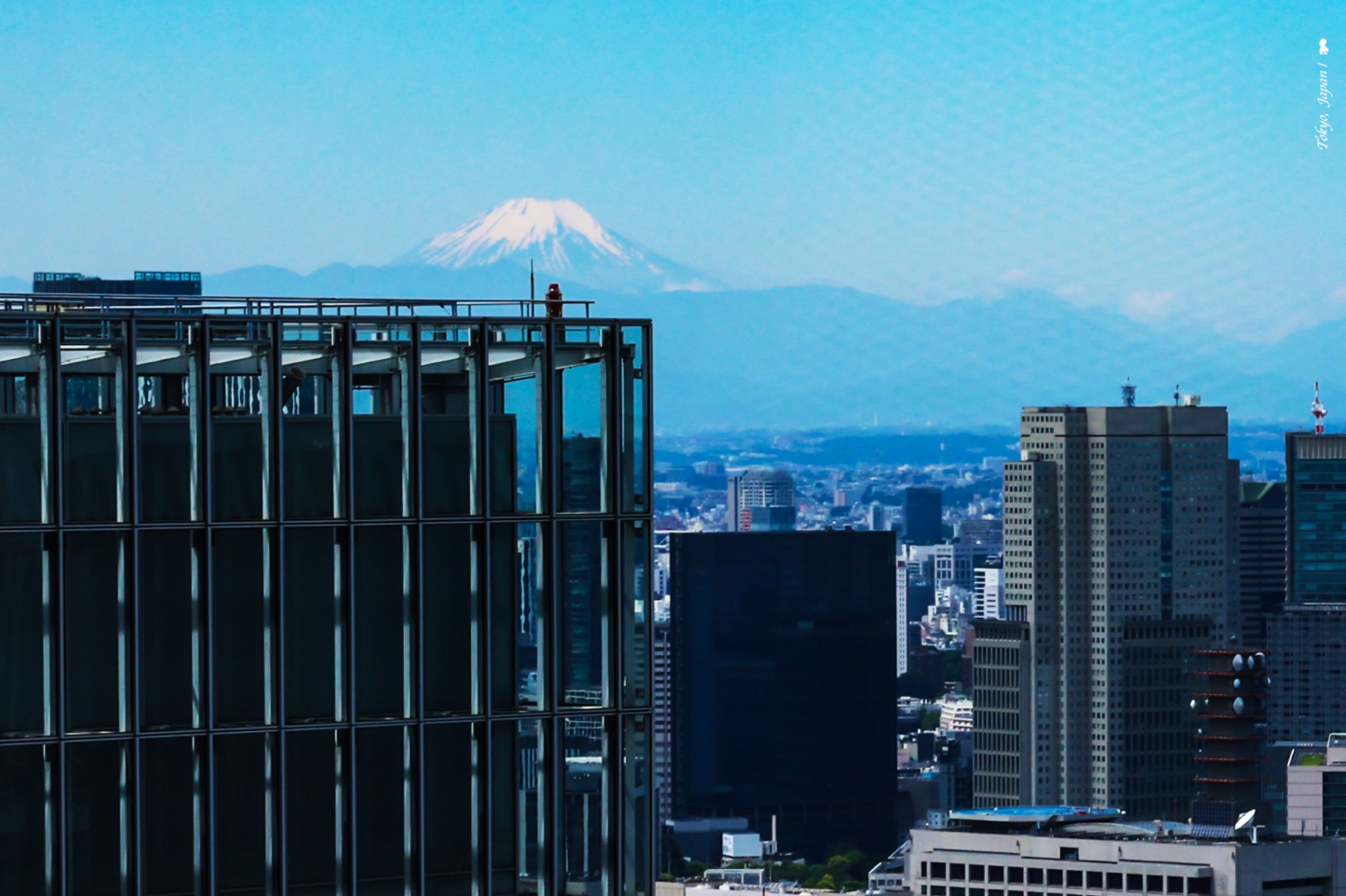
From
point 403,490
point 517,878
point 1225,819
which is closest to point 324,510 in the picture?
point 403,490

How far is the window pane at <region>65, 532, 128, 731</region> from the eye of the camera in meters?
19.8

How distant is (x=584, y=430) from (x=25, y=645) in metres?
5.00

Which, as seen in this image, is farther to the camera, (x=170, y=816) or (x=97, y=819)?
(x=170, y=816)

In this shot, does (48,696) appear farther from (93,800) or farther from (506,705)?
(506,705)

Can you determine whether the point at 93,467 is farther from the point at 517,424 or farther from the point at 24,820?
the point at 517,424

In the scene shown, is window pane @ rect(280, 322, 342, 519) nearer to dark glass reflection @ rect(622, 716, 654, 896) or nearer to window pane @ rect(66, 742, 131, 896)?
window pane @ rect(66, 742, 131, 896)

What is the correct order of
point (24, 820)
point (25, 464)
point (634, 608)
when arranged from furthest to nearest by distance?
point (634, 608) → point (25, 464) → point (24, 820)

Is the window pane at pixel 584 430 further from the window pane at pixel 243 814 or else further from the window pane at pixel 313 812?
the window pane at pixel 243 814

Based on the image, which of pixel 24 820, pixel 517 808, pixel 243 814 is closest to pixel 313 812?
pixel 243 814

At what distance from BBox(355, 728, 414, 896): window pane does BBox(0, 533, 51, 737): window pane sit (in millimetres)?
2591

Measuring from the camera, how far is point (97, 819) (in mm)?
19766

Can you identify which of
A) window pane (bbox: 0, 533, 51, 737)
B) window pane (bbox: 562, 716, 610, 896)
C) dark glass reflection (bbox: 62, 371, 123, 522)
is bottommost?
window pane (bbox: 562, 716, 610, 896)

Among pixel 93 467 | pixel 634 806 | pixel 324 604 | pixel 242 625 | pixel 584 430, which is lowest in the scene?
pixel 634 806

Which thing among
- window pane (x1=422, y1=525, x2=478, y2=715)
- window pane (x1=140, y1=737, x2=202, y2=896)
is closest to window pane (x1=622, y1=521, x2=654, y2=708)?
window pane (x1=422, y1=525, x2=478, y2=715)
